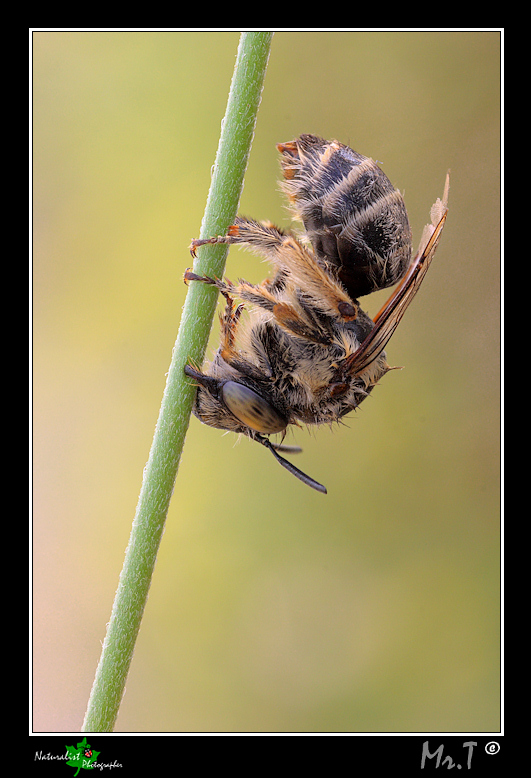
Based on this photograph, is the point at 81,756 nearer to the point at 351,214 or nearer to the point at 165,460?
the point at 165,460

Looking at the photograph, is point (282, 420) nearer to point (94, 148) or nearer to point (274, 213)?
point (274, 213)

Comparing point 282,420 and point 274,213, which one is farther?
point 274,213

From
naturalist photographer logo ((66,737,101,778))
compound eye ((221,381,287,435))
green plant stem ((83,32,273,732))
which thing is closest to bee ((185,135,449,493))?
compound eye ((221,381,287,435))

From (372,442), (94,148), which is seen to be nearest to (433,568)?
(372,442)

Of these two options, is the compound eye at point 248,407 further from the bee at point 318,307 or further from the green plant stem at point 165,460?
the green plant stem at point 165,460

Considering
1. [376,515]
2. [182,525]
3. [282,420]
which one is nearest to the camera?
[282,420]

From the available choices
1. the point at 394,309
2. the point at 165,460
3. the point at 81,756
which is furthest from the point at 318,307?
the point at 81,756
